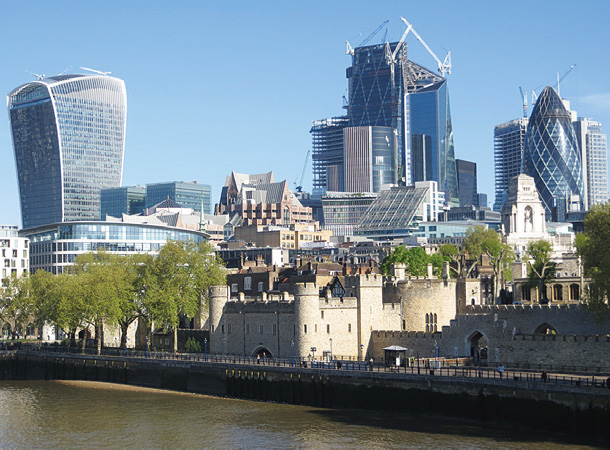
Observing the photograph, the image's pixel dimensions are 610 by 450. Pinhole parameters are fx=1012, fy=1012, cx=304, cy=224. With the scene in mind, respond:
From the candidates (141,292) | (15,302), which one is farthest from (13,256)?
(141,292)

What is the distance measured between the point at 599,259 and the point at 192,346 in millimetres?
49753

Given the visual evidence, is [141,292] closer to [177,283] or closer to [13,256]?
[177,283]

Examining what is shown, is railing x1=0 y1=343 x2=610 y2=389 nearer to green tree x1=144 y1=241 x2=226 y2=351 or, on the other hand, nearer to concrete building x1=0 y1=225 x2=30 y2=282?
green tree x1=144 y1=241 x2=226 y2=351

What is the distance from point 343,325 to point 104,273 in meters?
37.0

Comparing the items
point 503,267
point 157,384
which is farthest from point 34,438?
point 503,267

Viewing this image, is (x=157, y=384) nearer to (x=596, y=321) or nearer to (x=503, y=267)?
(x=596, y=321)

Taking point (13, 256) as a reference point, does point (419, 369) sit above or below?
below

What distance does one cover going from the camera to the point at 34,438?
3108 inches

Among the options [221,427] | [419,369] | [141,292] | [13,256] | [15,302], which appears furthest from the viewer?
[13,256]

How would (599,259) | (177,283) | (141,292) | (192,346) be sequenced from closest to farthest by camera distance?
(599,259) → (192,346) → (177,283) → (141,292)

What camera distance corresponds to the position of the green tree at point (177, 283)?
119 meters

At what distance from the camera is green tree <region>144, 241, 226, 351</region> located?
119438 mm

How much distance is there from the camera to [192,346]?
119 metres

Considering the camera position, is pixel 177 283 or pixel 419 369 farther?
pixel 177 283
